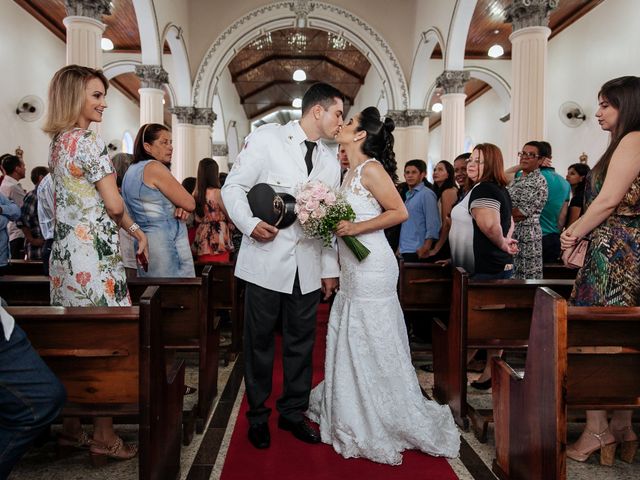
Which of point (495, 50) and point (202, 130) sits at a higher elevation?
point (495, 50)

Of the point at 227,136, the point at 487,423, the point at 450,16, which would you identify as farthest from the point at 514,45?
the point at 227,136

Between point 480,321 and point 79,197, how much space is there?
223 centimetres

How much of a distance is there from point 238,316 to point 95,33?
4872mm

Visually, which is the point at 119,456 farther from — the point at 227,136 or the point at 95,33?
the point at 227,136

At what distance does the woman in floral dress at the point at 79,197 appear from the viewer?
2361 mm

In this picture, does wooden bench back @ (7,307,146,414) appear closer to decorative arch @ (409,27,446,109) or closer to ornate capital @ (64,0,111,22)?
ornate capital @ (64,0,111,22)

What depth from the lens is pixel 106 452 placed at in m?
2.57

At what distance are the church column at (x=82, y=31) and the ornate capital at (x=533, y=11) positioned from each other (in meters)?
5.64

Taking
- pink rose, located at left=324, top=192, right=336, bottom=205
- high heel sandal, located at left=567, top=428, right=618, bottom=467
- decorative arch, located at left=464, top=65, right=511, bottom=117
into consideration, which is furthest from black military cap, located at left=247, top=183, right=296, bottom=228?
decorative arch, located at left=464, top=65, right=511, bottom=117

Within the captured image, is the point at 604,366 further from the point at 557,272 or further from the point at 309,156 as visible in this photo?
the point at 557,272

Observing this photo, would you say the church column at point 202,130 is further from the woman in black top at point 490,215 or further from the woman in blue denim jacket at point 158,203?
the woman in black top at point 490,215

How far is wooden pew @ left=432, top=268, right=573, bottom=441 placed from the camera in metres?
3.04

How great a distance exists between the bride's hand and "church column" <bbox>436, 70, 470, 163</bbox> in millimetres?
8897

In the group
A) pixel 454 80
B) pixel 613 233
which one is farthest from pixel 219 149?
pixel 613 233
